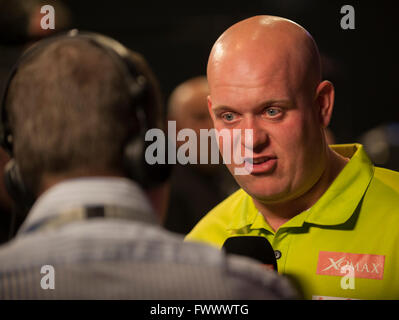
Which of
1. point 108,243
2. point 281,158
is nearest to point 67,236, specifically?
point 108,243

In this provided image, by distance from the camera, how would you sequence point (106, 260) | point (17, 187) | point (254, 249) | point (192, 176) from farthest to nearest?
1. point (192, 176)
2. point (254, 249)
3. point (17, 187)
4. point (106, 260)

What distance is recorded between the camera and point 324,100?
5.17 ft

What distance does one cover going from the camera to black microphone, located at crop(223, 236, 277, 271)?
4.70ft

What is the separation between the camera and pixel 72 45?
0.96 meters

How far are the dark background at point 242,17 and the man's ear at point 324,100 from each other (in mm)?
1817

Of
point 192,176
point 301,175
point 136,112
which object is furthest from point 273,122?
point 192,176

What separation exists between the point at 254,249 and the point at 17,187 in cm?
62

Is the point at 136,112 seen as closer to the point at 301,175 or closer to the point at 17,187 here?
the point at 17,187

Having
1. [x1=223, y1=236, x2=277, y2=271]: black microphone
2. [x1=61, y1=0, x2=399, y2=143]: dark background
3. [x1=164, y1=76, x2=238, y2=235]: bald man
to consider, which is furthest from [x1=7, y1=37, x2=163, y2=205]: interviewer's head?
[x1=61, y1=0, x2=399, y2=143]: dark background

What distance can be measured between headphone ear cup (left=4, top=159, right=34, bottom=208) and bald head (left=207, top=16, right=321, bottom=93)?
63 cm

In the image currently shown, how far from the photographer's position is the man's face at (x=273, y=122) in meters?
1.48

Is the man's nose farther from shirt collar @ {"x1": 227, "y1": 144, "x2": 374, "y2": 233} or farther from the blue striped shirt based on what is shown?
the blue striped shirt

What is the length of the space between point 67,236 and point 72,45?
12.4 inches

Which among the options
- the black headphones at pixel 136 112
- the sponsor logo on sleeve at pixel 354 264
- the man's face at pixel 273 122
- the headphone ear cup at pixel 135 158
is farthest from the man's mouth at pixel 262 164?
the headphone ear cup at pixel 135 158
